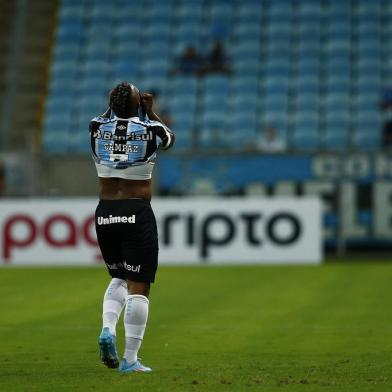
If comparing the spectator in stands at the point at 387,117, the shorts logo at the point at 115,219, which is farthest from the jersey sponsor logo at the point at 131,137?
the spectator in stands at the point at 387,117


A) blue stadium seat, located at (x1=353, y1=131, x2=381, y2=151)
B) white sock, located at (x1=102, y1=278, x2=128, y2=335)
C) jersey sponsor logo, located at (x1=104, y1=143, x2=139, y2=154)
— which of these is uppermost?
jersey sponsor logo, located at (x1=104, y1=143, x2=139, y2=154)

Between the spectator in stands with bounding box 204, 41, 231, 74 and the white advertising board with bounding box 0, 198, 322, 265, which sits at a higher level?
the spectator in stands with bounding box 204, 41, 231, 74

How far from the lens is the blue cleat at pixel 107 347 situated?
302 inches

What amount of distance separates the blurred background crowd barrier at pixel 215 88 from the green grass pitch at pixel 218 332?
4.31m

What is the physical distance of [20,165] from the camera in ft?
74.7

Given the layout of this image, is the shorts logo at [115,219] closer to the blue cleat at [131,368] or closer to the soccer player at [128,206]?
the soccer player at [128,206]

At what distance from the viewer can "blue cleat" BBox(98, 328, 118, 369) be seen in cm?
767

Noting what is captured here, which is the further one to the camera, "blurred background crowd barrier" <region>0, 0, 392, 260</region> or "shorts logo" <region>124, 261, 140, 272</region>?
"blurred background crowd barrier" <region>0, 0, 392, 260</region>

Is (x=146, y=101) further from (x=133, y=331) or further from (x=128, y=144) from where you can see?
(x=133, y=331)

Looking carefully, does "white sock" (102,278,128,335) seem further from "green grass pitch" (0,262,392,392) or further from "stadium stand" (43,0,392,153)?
"stadium stand" (43,0,392,153)

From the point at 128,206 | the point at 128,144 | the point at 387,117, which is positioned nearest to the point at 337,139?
the point at 387,117

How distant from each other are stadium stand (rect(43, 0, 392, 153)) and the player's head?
57.9 ft

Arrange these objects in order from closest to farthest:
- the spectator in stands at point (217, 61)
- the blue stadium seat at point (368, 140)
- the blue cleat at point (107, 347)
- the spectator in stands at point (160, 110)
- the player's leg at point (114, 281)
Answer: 1. the blue cleat at point (107, 347)
2. the player's leg at point (114, 281)
3. the spectator in stands at point (160, 110)
4. the blue stadium seat at point (368, 140)
5. the spectator in stands at point (217, 61)

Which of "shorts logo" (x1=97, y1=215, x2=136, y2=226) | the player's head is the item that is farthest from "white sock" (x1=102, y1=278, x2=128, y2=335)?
the player's head
